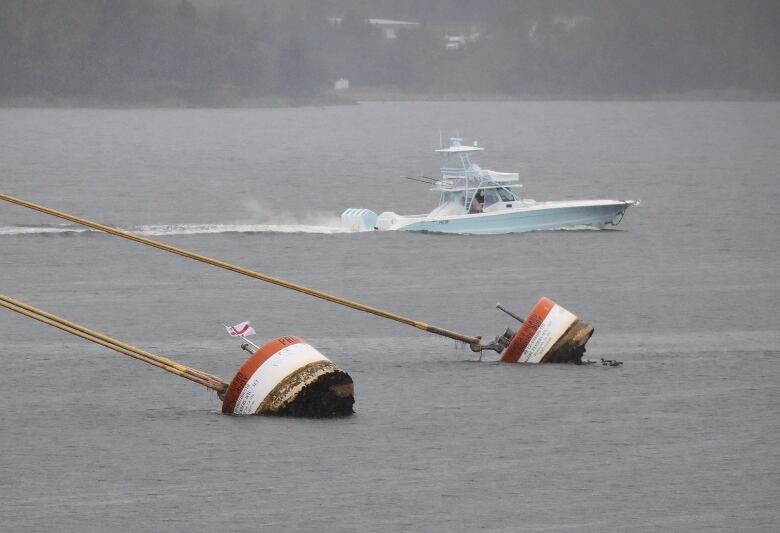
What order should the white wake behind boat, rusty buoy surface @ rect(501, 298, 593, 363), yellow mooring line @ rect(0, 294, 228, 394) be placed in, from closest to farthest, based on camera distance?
yellow mooring line @ rect(0, 294, 228, 394) < rusty buoy surface @ rect(501, 298, 593, 363) < the white wake behind boat

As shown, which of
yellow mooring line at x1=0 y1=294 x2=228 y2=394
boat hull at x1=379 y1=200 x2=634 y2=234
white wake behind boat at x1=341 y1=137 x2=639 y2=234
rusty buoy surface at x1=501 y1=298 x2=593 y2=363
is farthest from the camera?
boat hull at x1=379 y1=200 x2=634 y2=234

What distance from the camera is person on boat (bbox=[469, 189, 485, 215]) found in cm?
8962

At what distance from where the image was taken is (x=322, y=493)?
1453 inches

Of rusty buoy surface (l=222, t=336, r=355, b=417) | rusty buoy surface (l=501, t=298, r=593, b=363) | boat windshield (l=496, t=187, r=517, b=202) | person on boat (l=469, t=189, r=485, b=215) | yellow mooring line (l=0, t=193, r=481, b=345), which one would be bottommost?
rusty buoy surface (l=222, t=336, r=355, b=417)

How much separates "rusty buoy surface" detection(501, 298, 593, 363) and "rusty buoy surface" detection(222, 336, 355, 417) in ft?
30.0

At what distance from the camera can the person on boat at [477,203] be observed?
294ft

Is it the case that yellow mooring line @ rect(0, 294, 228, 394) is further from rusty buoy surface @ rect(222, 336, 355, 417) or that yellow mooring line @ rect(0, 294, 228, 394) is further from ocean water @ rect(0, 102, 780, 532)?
ocean water @ rect(0, 102, 780, 532)

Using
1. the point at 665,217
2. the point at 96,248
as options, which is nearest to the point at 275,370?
the point at 96,248

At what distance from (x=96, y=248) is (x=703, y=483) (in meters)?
52.2

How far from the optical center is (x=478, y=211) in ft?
295

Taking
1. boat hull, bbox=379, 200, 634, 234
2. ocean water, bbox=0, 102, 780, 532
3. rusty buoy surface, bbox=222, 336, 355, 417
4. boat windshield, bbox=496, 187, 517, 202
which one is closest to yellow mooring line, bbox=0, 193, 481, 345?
ocean water, bbox=0, 102, 780, 532

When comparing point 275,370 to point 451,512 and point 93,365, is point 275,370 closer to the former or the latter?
point 451,512

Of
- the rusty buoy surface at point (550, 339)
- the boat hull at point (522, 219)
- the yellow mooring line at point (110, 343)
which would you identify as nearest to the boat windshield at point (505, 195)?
the boat hull at point (522, 219)

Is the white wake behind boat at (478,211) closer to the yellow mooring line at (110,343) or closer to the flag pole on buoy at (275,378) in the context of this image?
the flag pole on buoy at (275,378)
